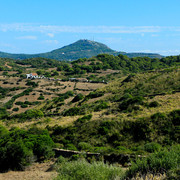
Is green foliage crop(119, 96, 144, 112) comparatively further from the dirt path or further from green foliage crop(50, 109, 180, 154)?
the dirt path

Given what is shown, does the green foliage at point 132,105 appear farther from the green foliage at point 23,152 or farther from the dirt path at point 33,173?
the dirt path at point 33,173

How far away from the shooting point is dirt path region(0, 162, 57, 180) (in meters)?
12.1

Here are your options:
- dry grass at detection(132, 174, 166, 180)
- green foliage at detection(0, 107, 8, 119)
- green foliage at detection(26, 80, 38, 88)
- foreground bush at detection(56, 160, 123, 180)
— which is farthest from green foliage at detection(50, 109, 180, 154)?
green foliage at detection(26, 80, 38, 88)

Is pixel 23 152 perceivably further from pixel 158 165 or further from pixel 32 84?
pixel 32 84

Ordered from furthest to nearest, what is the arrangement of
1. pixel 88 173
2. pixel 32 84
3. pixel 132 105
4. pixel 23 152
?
pixel 32 84, pixel 132 105, pixel 23 152, pixel 88 173

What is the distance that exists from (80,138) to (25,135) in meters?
4.23

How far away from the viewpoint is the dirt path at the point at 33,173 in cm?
1205

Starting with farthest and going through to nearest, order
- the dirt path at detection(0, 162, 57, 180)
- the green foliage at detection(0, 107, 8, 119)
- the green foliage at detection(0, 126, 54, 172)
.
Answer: the green foliage at detection(0, 107, 8, 119) → the green foliage at detection(0, 126, 54, 172) → the dirt path at detection(0, 162, 57, 180)

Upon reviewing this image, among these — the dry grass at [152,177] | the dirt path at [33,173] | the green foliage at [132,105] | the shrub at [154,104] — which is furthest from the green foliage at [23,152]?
the shrub at [154,104]

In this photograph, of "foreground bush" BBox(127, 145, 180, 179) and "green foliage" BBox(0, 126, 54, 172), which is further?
"green foliage" BBox(0, 126, 54, 172)

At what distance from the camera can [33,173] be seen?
500 inches

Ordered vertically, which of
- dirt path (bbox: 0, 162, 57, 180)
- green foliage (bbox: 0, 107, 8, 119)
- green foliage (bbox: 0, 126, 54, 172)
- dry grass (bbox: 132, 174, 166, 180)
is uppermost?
dry grass (bbox: 132, 174, 166, 180)

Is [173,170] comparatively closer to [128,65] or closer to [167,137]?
[167,137]

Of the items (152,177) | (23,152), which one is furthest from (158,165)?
(23,152)
